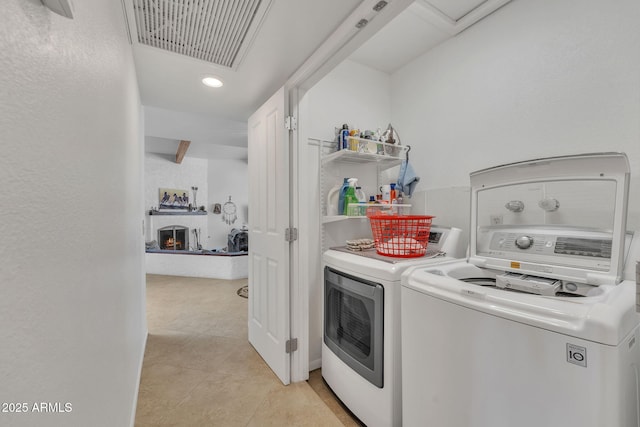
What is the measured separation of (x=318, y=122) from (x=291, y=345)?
175cm

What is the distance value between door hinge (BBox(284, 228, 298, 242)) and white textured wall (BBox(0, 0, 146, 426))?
3.57 feet

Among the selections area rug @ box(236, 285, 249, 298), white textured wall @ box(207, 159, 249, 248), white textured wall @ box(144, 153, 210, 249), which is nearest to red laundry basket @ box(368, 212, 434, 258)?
area rug @ box(236, 285, 249, 298)

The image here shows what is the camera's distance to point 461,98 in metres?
2.09

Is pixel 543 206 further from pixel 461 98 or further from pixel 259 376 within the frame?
pixel 259 376

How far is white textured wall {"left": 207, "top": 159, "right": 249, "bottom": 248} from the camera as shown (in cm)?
773

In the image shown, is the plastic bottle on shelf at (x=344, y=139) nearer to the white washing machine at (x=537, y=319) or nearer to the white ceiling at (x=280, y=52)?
the white ceiling at (x=280, y=52)

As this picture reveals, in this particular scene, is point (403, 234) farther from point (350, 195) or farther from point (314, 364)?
point (314, 364)

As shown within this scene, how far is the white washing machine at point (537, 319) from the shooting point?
0.77 m

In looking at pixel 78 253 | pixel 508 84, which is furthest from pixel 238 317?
pixel 508 84

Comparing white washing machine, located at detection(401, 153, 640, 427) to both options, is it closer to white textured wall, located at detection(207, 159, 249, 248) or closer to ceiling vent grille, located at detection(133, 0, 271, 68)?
ceiling vent grille, located at detection(133, 0, 271, 68)

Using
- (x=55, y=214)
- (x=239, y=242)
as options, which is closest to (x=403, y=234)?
(x=55, y=214)

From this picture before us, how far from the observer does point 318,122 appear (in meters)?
2.21

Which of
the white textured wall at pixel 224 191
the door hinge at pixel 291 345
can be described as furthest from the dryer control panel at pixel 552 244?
the white textured wall at pixel 224 191

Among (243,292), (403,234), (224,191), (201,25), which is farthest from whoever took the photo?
(224,191)
